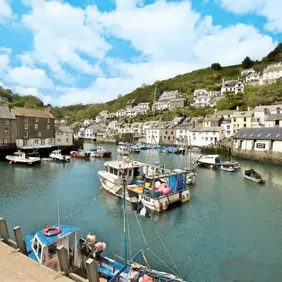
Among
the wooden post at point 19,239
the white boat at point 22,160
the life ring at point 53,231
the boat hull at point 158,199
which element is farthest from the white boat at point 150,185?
the white boat at point 22,160

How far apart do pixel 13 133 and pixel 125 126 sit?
64.7m

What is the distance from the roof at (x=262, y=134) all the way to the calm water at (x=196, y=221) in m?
20.1

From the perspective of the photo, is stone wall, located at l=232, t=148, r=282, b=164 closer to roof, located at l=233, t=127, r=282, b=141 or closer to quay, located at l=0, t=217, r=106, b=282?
roof, located at l=233, t=127, r=282, b=141

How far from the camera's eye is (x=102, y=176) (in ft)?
88.3

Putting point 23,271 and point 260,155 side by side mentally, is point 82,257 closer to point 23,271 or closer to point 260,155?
point 23,271

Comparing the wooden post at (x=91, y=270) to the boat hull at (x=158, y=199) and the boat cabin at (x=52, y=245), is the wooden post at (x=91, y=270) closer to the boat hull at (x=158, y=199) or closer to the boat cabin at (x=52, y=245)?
the boat cabin at (x=52, y=245)

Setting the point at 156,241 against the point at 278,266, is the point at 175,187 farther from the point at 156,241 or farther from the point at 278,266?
the point at 278,266

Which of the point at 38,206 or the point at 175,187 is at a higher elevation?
the point at 175,187

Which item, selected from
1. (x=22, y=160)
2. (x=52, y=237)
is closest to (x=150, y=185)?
(x=52, y=237)

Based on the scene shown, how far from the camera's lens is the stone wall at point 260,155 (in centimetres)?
4731

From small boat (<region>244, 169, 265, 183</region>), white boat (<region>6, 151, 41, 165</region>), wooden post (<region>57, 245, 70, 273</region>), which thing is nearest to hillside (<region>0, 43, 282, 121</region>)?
small boat (<region>244, 169, 265, 183</region>)

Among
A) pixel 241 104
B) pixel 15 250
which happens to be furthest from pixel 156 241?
pixel 241 104

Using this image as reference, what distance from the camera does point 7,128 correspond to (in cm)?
5369

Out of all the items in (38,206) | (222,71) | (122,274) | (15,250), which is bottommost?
(38,206)
